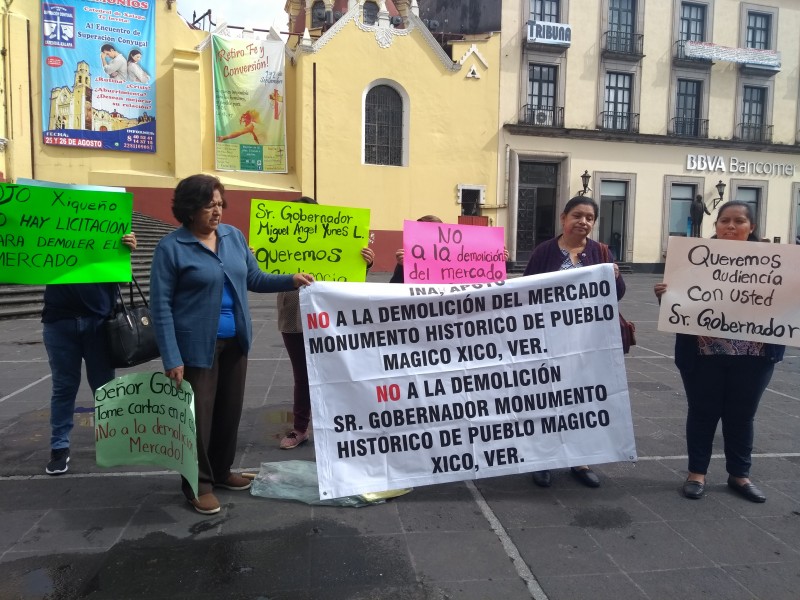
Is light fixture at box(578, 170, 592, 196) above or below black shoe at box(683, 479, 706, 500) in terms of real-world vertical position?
above

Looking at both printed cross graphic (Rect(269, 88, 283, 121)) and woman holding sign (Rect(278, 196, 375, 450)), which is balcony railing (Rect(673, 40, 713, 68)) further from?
woman holding sign (Rect(278, 196, 375, 450))

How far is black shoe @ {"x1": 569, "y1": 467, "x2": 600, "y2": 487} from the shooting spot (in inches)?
151

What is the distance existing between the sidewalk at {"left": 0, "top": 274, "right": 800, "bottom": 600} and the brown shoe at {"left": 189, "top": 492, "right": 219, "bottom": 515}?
0.04 meters

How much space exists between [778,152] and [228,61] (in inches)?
890

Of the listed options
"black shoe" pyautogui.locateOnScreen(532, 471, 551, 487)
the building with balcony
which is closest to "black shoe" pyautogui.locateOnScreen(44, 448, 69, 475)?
"black shoe" pyautogui.locateOnScreen(532, 471, 551, 487)

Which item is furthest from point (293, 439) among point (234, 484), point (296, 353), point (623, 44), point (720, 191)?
point (720, 191)

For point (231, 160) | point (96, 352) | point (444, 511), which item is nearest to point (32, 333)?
point (96, 352)

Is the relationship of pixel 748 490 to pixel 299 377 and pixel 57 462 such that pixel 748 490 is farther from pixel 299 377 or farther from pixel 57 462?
pixel 57 462

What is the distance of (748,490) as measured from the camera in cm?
366

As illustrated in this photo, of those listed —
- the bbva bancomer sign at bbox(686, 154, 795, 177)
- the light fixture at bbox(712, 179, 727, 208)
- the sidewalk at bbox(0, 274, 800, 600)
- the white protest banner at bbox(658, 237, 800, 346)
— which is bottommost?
the sidewalk at bbox(0, 274, 800, 600)

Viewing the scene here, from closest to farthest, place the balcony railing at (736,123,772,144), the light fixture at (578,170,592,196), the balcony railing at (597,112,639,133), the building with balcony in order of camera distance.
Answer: the light fixture at (578,170,592,196) → the building with balcony → the balcony railing at (597,112,639,133) → the balcony railing at (736,123,772,144)

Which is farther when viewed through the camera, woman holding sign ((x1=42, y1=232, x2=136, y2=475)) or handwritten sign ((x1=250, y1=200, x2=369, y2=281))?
handwritten sign ((x1=250, y1=200, x2=369, y2=281))

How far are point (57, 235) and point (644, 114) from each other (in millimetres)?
24736

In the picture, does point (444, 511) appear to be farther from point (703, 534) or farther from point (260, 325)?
point (260, 325)
